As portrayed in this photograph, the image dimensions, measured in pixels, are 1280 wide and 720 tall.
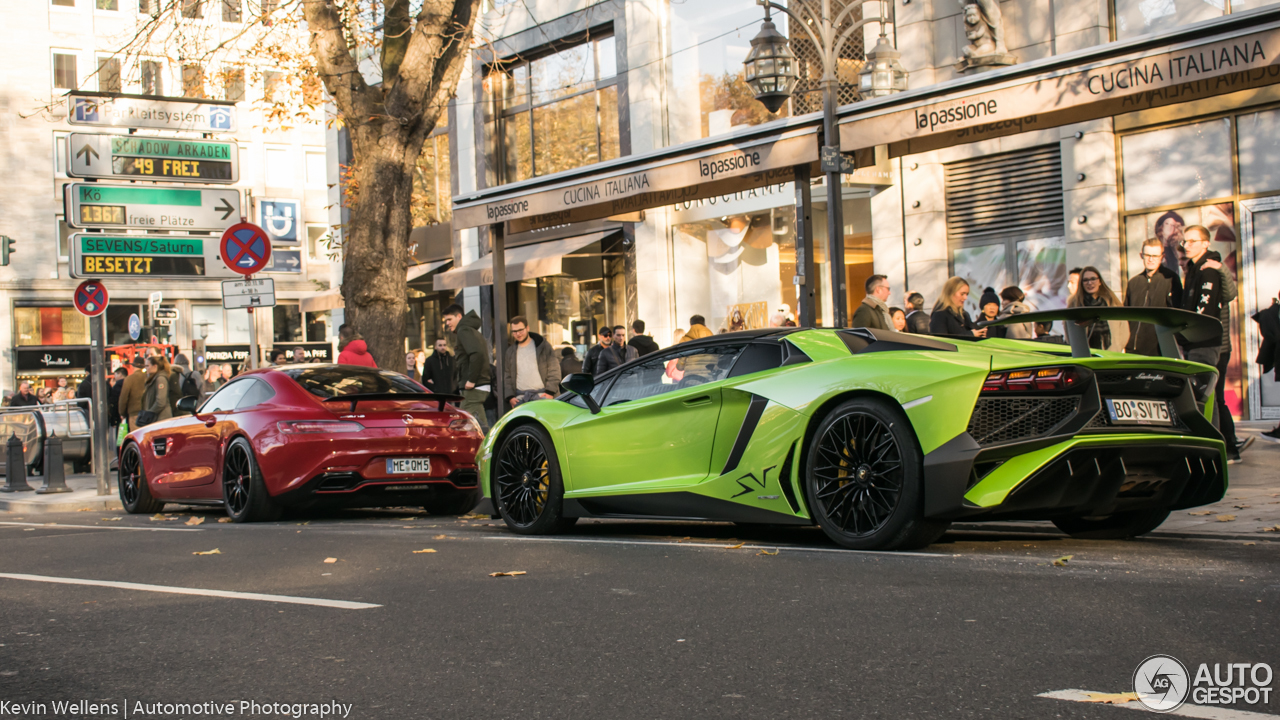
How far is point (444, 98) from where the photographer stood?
50.4 feet

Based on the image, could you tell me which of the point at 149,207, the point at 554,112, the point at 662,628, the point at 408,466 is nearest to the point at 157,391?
the point at 149,207

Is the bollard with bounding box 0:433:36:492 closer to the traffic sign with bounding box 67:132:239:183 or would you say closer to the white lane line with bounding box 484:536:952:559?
the traffic sign with bounding box 67:132:239:183

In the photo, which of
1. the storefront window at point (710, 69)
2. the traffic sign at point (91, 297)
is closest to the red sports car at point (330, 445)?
the traffic sign at point (91, 297)

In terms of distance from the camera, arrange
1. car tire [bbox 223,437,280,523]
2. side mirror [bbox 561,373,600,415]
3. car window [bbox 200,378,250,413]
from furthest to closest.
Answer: car window [bbox 200,378,250,413] < car tire [bbox 223,437,280,523] < side mirror [bbox 561,373,600,415]

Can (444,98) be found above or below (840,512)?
above

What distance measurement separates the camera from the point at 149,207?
16.0 m

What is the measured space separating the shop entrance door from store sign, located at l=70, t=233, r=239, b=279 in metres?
12.0

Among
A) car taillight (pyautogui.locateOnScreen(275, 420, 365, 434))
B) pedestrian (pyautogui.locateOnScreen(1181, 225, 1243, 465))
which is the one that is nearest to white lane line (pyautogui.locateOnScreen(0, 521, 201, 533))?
car taillight (pyautogui.locateOnScreen(275, 420, 365, 434))

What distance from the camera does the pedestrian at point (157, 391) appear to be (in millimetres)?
19500

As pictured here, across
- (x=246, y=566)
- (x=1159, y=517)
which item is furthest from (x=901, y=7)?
(x=246, y=566)

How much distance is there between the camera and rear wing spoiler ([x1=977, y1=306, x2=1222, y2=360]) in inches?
254

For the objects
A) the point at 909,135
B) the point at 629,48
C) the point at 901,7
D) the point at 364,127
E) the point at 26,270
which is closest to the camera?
the point at 909,135

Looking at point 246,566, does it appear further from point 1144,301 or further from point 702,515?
point 1144,301

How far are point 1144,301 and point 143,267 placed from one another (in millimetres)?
11117
